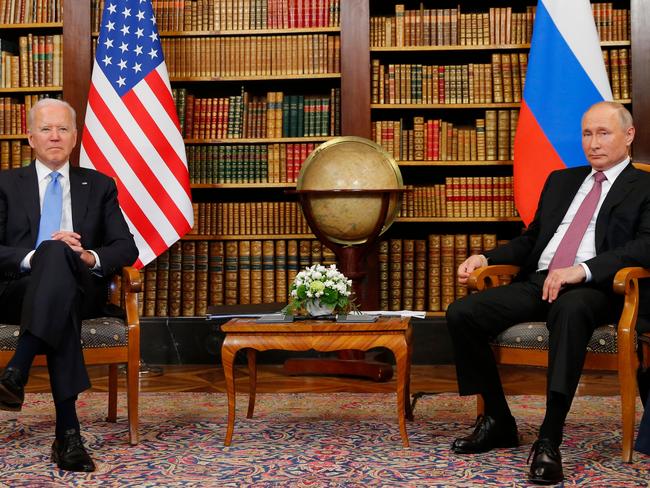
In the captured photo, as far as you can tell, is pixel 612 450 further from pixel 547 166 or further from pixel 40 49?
pixel 40 49

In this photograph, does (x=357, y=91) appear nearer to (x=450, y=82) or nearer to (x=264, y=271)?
(x=450, y=82)

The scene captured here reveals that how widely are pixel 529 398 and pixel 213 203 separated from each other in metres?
2.42

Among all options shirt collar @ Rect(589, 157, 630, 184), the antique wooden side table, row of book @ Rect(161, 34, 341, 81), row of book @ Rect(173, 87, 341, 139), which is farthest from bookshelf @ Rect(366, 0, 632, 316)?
the antique wooden side table

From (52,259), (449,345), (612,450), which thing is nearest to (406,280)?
(449,345)

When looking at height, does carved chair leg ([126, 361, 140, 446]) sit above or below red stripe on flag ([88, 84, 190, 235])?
below

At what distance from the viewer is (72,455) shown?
297 centimetres

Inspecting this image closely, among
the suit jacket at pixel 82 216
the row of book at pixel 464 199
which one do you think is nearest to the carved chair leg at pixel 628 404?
the suit jacket at pixel 82 216

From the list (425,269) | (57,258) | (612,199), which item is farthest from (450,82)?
(57,258)

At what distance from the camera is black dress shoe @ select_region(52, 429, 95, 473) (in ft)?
9.70

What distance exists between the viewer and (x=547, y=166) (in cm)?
493

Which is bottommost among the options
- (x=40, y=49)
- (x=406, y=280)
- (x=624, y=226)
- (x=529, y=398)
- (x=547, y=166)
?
(x=529, y=398)

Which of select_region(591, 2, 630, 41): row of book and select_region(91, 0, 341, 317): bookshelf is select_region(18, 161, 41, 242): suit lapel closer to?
select_region(91, 0, 341, 317): bookshelf

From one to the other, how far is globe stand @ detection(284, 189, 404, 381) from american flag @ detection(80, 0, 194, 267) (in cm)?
85

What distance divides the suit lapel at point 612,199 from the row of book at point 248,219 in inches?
100.0
